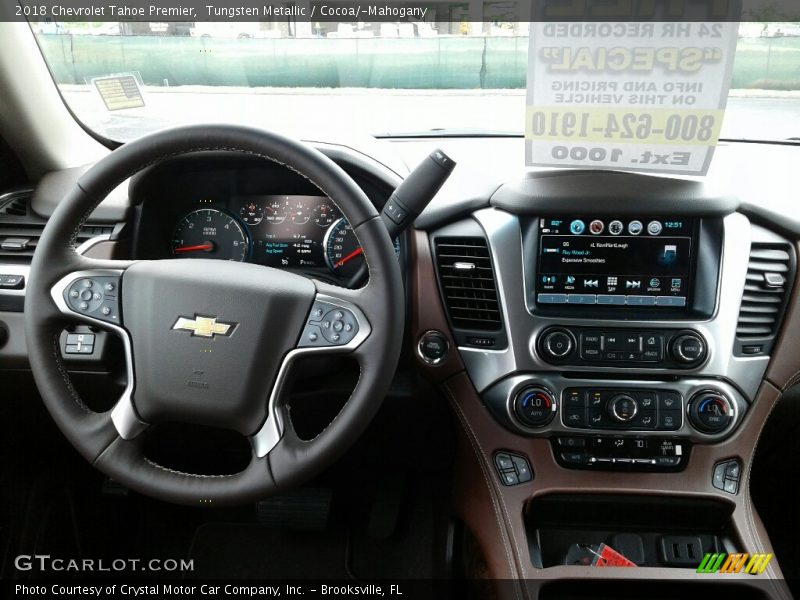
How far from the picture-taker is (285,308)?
128cm

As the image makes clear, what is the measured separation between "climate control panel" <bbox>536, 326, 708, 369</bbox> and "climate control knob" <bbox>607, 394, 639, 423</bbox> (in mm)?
77

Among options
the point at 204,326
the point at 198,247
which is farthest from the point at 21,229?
the point at 204,326

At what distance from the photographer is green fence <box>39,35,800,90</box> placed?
1606mm

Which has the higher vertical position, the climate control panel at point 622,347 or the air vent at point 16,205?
the air vent at point 16,205

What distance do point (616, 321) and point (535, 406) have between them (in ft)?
0.85

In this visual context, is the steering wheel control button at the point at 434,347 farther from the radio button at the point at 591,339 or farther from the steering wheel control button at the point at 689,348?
the steering wheel control button at the point at 689,348

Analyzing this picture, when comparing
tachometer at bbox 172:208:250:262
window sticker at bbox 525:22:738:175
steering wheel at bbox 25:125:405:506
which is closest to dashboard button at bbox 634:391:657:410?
window sticker at bbox 525:22:738:175

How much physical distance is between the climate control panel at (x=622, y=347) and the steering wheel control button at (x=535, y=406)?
0.08 metres

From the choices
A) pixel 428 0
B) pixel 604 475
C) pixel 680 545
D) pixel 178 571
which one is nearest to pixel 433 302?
pixel 604 475

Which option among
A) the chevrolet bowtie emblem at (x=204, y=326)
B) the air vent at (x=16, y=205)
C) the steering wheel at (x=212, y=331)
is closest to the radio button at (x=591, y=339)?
the steering wheel at (x=212, y=331)

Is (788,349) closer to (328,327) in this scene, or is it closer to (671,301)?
(671,301)

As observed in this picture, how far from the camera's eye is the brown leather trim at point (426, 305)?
1.60 m

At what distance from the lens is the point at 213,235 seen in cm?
176

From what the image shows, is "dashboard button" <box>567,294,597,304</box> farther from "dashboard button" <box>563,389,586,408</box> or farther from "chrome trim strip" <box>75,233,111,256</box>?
"chrome trim strip" <box>75,233,111,256</box>
